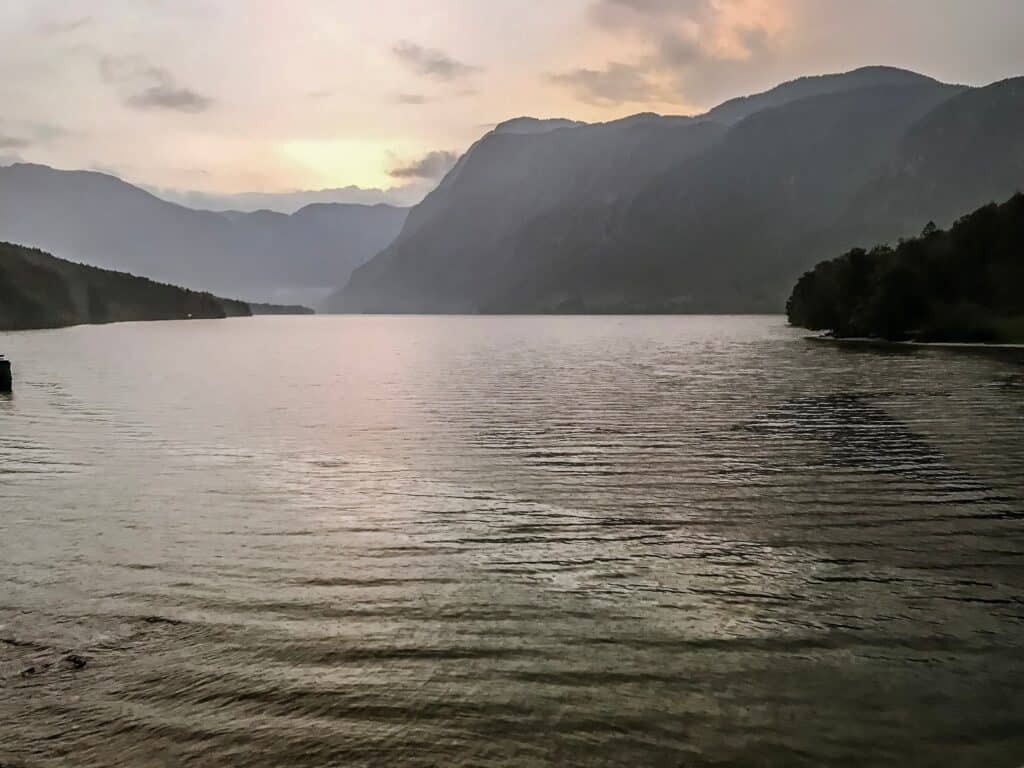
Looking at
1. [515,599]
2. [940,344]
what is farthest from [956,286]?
[515,599]

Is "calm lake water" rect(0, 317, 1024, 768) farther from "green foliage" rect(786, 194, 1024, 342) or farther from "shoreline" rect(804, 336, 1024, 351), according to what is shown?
"green foliage" rect(786, 194, 1024, 342)

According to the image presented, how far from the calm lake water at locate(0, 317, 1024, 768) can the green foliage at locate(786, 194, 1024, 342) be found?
8558 cm

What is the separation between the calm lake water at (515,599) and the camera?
9.02m

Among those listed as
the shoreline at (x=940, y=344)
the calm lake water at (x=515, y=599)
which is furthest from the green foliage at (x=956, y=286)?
the calm lake water at (x=515, y=599)

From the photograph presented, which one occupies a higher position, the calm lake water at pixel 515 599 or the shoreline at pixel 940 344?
the shoreline at pixel 940 344

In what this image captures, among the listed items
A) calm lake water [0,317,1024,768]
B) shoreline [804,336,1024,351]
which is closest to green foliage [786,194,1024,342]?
shoreline [804,336,1024,351]

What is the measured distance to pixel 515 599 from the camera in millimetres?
13258

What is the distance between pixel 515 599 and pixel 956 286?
4547 inches

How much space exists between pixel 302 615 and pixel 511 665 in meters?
3.57

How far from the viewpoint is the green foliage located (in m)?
108

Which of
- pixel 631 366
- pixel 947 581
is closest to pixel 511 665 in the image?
pixel 947 581

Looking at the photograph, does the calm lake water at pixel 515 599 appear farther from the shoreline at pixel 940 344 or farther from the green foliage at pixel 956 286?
the green foliage at pixel 956 286

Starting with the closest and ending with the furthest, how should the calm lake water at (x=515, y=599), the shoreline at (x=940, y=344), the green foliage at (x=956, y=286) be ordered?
the calm lake water at (x=515, y=599)
the shoreline at (x=940, y=344)
the green foliage at (x=956, y=286)

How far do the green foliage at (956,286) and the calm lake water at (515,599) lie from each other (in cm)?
8558
